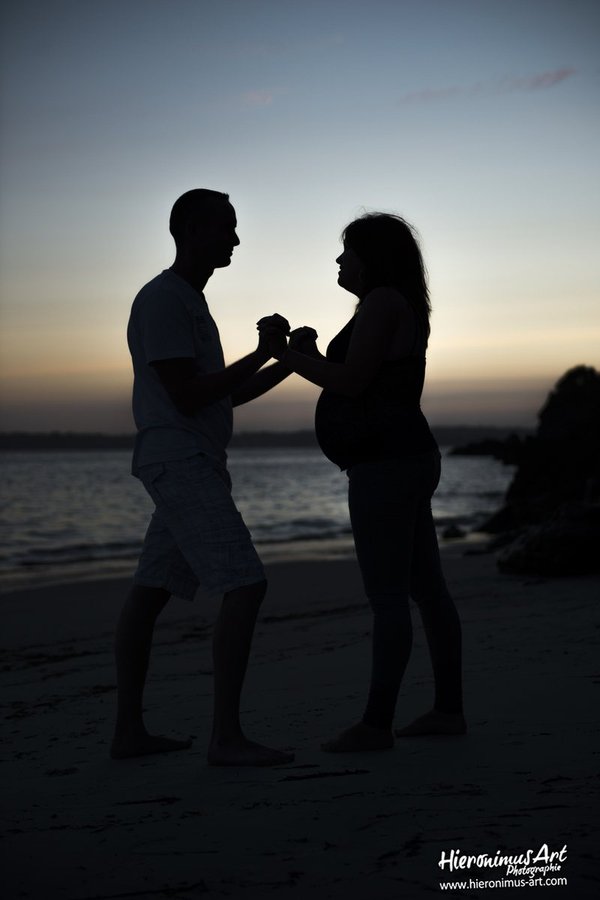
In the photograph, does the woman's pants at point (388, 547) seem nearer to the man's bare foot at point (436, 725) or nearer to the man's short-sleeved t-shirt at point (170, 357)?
the man's bare foot at point (436, 725)

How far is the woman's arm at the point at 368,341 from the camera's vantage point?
339 cm

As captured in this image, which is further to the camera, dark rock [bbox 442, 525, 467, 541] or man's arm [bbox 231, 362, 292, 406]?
dark rock [bbox 442, 525, 467, 541]

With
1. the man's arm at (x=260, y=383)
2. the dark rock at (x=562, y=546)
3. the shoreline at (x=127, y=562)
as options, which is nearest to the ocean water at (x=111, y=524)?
the shoreline at (x=127, y=562)

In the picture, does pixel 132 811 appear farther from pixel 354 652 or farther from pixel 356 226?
pixel 354 652

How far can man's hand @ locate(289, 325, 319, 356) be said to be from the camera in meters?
3.74

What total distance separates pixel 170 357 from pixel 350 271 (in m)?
0.79

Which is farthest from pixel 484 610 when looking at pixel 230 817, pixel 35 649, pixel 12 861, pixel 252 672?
pixel 12 861

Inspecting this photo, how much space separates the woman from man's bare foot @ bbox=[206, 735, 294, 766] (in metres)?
0.22

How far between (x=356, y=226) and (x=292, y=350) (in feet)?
1.77

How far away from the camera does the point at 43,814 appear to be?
2918mm

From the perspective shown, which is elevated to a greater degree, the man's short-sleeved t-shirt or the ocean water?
the man's short-sleeved t-shirt

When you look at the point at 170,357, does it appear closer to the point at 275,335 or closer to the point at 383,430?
the point at 275,335

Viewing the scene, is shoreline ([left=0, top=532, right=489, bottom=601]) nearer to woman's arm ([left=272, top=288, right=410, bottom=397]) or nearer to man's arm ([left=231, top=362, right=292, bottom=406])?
man's arm ([left=231, top=362, right=292, bottom=406])

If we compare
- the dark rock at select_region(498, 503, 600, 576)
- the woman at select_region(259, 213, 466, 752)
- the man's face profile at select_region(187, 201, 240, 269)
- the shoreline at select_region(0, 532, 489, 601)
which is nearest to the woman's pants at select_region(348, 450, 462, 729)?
the woman at select_region(259, 213, 466, 752)
